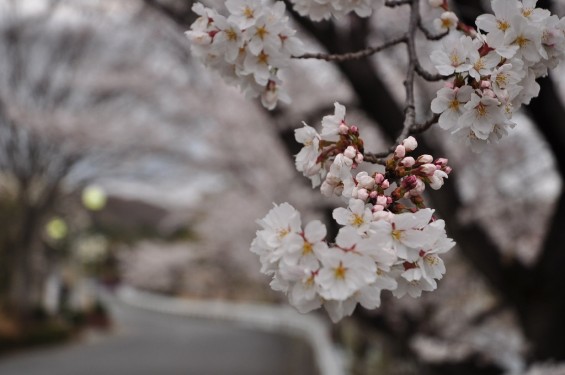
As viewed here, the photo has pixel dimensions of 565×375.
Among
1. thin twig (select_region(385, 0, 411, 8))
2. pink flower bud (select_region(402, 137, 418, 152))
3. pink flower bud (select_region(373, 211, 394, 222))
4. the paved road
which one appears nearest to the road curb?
the paved road

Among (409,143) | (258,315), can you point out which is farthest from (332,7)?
(258,315)

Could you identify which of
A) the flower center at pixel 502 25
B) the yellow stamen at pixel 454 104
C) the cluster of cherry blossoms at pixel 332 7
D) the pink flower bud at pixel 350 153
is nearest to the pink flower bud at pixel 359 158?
the pink flower bud at pixel 350 153

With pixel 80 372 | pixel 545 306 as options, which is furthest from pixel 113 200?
pixel 545 306

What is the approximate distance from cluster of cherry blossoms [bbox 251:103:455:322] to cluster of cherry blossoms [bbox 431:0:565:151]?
160 millimetres

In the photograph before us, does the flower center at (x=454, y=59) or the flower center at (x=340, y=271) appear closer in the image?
the flower center at (x=340, y=271)

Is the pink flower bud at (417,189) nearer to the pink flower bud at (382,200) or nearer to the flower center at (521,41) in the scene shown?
the pink flower bud at (382,200)

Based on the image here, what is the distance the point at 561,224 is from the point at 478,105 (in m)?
3.28

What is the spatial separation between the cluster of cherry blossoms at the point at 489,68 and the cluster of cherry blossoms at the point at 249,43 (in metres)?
0.37

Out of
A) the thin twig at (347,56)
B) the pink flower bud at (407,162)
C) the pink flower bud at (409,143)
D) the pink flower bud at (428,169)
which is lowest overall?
the thin twig at (347,56)

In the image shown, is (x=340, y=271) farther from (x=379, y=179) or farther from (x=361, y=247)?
(x=379, y=179)

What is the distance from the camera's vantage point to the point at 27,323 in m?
16.3

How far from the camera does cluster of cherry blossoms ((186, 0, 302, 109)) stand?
1.40 m

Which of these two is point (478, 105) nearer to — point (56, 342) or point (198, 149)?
point (198, 149)

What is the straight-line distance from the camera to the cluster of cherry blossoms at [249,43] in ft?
4.60
